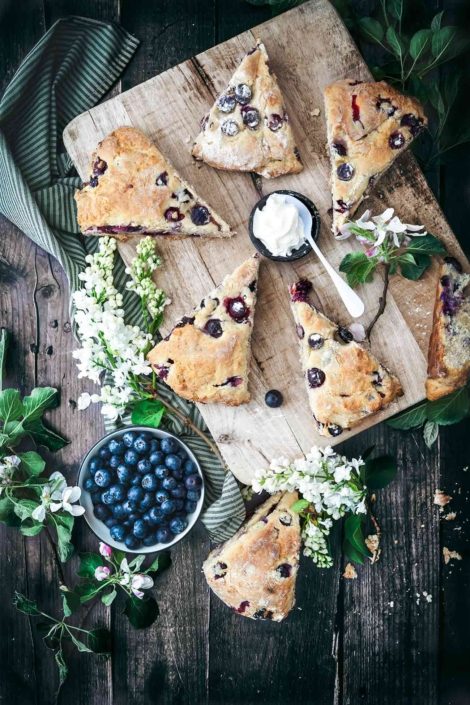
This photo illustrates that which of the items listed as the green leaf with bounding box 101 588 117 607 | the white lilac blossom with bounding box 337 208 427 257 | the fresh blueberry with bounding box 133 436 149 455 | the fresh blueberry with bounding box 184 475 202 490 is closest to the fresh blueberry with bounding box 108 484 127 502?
the fresh blueberry with bounding box 133 436 149 455

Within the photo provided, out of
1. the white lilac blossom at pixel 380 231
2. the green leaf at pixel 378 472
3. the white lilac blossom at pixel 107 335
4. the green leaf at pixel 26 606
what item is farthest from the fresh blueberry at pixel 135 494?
the white lilac blossom at pixel 380 231

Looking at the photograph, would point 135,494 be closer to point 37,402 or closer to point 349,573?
point 37,402

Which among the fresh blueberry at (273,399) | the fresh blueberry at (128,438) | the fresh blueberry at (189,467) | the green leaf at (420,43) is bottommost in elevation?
the fresh blueberry at (189,467)

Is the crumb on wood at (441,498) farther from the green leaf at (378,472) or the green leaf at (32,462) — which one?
the green leaf at (32,462)

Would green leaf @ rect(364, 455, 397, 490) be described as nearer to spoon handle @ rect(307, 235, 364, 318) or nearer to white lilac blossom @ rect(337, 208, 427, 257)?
spoon handle @ rect(307, 235, 364, 318)

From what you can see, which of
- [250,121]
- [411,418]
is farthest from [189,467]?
[250,121]

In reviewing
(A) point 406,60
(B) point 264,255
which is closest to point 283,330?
(B) point 264,255

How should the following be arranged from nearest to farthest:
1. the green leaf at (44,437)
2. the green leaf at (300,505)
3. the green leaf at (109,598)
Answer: the green leaf at (300,505)
the green leaf at (109,598)
the green leaf at (44,437)
